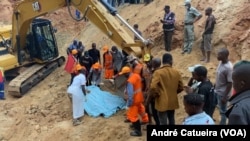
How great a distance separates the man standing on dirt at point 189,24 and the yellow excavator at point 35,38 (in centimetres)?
193

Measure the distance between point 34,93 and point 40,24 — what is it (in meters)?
2.84

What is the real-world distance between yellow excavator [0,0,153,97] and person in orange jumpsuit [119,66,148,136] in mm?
2182

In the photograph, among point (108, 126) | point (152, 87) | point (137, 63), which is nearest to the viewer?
point (152, 87)

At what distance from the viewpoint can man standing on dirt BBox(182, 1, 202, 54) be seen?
12047 mm

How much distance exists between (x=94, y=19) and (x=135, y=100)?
375 centimetres

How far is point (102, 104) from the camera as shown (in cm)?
1055

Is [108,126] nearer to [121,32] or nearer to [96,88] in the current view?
[96,88]

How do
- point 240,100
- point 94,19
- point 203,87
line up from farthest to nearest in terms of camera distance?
point 94,19
point 203,87
point 240,100

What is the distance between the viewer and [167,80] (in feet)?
24.5

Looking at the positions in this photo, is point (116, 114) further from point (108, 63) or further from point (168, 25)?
point (168, 25)

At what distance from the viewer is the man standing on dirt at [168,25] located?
12703mm

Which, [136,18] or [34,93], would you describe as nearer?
[34,93]

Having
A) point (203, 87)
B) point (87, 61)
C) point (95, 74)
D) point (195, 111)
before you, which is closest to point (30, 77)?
point (87, 61)

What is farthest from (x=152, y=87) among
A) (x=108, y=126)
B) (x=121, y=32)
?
(x=121, y=32)
